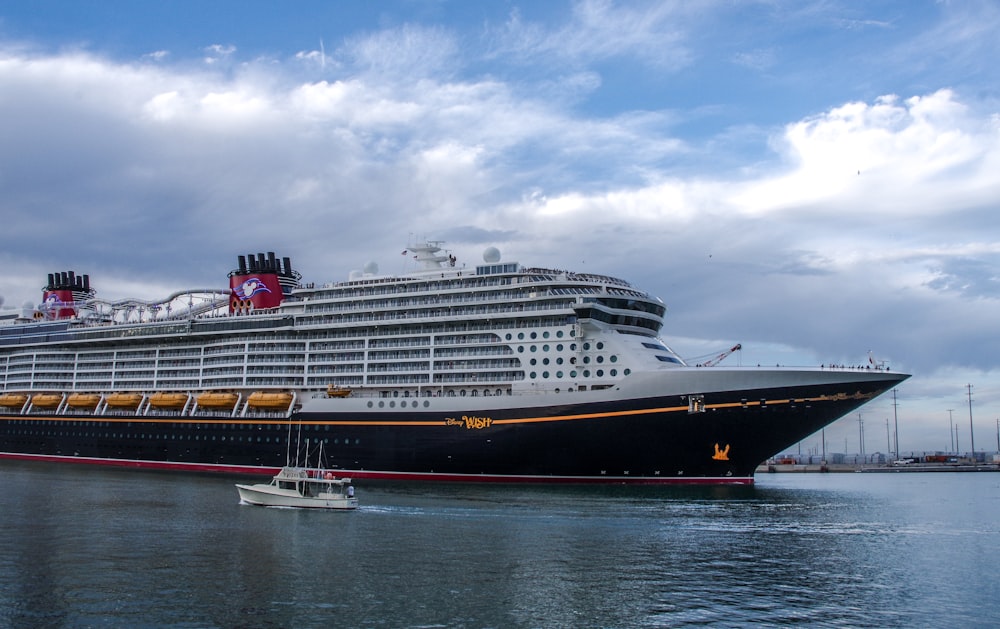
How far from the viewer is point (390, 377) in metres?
60.4

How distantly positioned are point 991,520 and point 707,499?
15.4 m

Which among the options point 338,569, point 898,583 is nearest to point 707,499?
point 898,583

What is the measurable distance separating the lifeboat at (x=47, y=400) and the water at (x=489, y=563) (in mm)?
33859

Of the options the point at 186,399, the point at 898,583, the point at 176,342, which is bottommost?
the point at 898,583

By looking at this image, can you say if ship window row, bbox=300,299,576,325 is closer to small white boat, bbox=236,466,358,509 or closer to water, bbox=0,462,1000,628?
water, bbox=0,462,1000,628

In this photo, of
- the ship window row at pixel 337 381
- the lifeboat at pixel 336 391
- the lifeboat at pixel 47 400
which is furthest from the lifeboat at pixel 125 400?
the lifeboat at pixel 336 391

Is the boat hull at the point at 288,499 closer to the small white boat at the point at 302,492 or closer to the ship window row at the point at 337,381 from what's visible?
the small white boat at the point at 302,492

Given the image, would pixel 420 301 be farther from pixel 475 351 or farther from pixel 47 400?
pixel 47 400

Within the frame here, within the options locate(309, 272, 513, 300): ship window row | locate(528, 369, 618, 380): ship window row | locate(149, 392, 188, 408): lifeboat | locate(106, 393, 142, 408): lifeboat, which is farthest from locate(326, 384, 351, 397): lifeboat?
locate(106, 393, 142, 408): lifeboat

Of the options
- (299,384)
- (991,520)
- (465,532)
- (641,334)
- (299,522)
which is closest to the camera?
(465,532)

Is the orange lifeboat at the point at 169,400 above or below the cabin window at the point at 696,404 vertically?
above

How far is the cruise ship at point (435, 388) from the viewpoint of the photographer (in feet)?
170

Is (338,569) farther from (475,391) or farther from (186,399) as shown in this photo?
(186,399)

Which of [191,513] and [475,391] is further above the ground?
[475,391]
